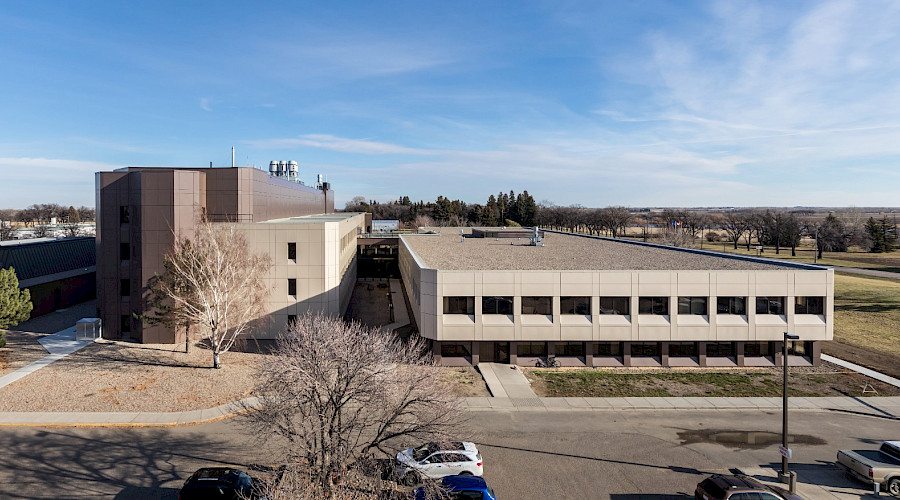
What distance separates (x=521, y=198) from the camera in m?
168

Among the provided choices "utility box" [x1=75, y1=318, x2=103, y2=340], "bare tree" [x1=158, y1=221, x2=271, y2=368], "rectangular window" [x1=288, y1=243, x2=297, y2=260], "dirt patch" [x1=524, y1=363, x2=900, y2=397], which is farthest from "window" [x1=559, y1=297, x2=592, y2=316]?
"utility box" [x1=75, y1=318, x2=103, y2=340]

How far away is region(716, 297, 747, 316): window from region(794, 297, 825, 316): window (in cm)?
356

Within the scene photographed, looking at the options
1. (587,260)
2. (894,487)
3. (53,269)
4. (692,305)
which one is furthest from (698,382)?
(53,269)

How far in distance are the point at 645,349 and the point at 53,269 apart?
55.4m

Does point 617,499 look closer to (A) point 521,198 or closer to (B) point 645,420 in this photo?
(B) point 645,420

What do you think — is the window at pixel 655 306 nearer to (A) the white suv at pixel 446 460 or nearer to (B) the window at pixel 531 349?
(B) the window at pixel 531 349

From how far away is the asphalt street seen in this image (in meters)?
18.2

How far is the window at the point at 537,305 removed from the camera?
33.2 metres

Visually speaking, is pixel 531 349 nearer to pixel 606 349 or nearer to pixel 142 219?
pixel 606 349

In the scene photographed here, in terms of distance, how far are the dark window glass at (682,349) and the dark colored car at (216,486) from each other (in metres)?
28.1

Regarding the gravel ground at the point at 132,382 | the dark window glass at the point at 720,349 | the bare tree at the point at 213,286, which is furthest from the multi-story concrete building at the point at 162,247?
the dark window glass at the point at 720,349

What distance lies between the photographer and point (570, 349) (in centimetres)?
3394

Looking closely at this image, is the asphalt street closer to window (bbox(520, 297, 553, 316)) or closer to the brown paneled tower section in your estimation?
window (bbox(520, 297, 553, 316))

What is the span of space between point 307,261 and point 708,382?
1158 inches
